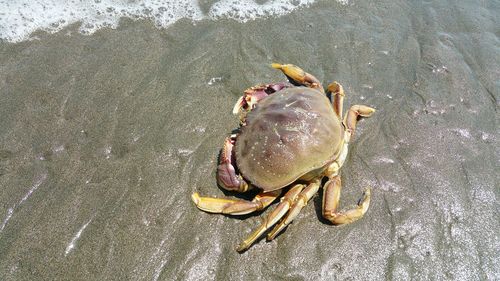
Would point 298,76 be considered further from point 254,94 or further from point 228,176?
point 228,176

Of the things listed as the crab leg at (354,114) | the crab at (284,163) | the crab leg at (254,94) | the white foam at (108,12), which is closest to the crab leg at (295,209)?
the crab at (284,163)

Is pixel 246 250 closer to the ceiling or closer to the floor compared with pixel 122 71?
closer to the floor

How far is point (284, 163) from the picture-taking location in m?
3.44

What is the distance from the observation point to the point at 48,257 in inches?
128

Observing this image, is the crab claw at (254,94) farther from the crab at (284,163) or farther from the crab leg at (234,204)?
the crab leg at (234,204)

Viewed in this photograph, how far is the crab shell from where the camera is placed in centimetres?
346

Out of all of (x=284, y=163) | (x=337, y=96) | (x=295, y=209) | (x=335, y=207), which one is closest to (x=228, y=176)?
(x=284, y=163)

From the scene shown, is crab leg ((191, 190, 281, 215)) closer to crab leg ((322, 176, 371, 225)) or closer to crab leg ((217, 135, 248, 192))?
crab leg ((217, 135, 248, 192))

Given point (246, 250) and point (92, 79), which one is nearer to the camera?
point (246, 250)

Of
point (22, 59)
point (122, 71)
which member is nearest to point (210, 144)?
point (122, 71)

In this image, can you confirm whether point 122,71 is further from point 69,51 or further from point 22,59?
point 22,59

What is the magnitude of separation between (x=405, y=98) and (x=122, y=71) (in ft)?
10.5

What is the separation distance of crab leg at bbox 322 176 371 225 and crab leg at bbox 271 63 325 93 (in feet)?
3.78

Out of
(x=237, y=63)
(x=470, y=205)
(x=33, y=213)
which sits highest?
(x=237, y=63)
